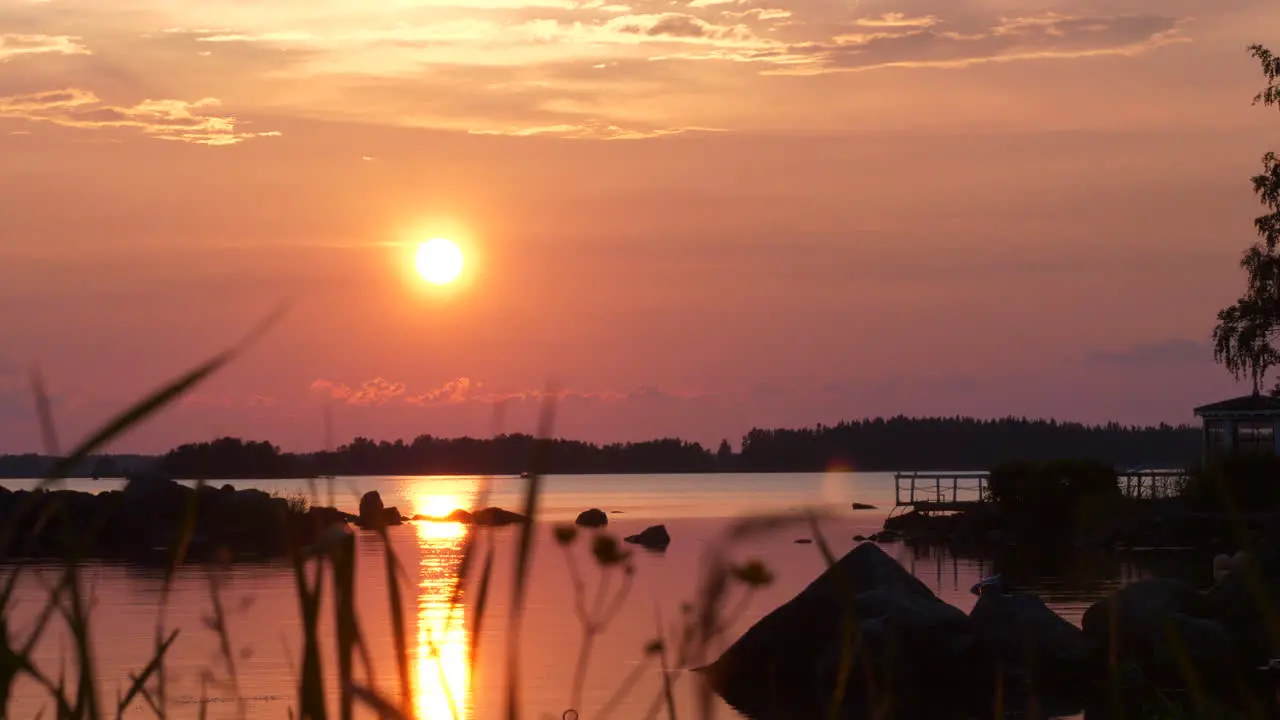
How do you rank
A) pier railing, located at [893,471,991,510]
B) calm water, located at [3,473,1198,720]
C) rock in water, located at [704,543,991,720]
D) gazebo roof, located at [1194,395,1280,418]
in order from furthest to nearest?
1. pier railing, located at [893,471,991,510]
2. gazebo roof, located at [1194,395,1280,418]
3. rock in water, located at [704,543,991,720]
4. calm water, located at [3,473,1198,720]

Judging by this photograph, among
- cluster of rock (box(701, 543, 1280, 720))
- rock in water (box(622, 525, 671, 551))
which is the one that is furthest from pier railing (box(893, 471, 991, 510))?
cluster of rock (box(701, 543, 1280, 720))

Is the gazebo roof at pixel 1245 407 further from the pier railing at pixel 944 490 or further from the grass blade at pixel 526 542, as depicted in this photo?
the grass blade at pixel 526 542

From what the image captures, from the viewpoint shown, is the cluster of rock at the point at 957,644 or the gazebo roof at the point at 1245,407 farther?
the gazebo roof at the point at 1245,407

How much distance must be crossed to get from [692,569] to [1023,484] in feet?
42.7

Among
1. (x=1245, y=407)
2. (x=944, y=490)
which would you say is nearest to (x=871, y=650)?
(x=1245, y=407)

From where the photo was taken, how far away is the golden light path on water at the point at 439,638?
2154 millimetres

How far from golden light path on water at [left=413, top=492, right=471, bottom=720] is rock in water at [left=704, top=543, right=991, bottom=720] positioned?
14.9ft

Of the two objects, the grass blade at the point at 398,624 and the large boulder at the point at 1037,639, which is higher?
the grass blade at the point at 398,624

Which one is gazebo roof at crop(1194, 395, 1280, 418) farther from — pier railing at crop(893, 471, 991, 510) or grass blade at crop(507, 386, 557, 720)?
grass blade at crop(507, 386, 557, 720)

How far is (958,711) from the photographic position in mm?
21391

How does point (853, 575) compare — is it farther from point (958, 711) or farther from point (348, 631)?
point (348, 631)

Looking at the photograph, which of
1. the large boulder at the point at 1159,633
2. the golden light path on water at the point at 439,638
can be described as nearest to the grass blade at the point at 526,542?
the golden light path on water at the point at 439,638

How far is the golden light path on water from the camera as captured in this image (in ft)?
7.07

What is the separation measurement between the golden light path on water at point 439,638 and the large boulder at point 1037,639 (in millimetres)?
7948
